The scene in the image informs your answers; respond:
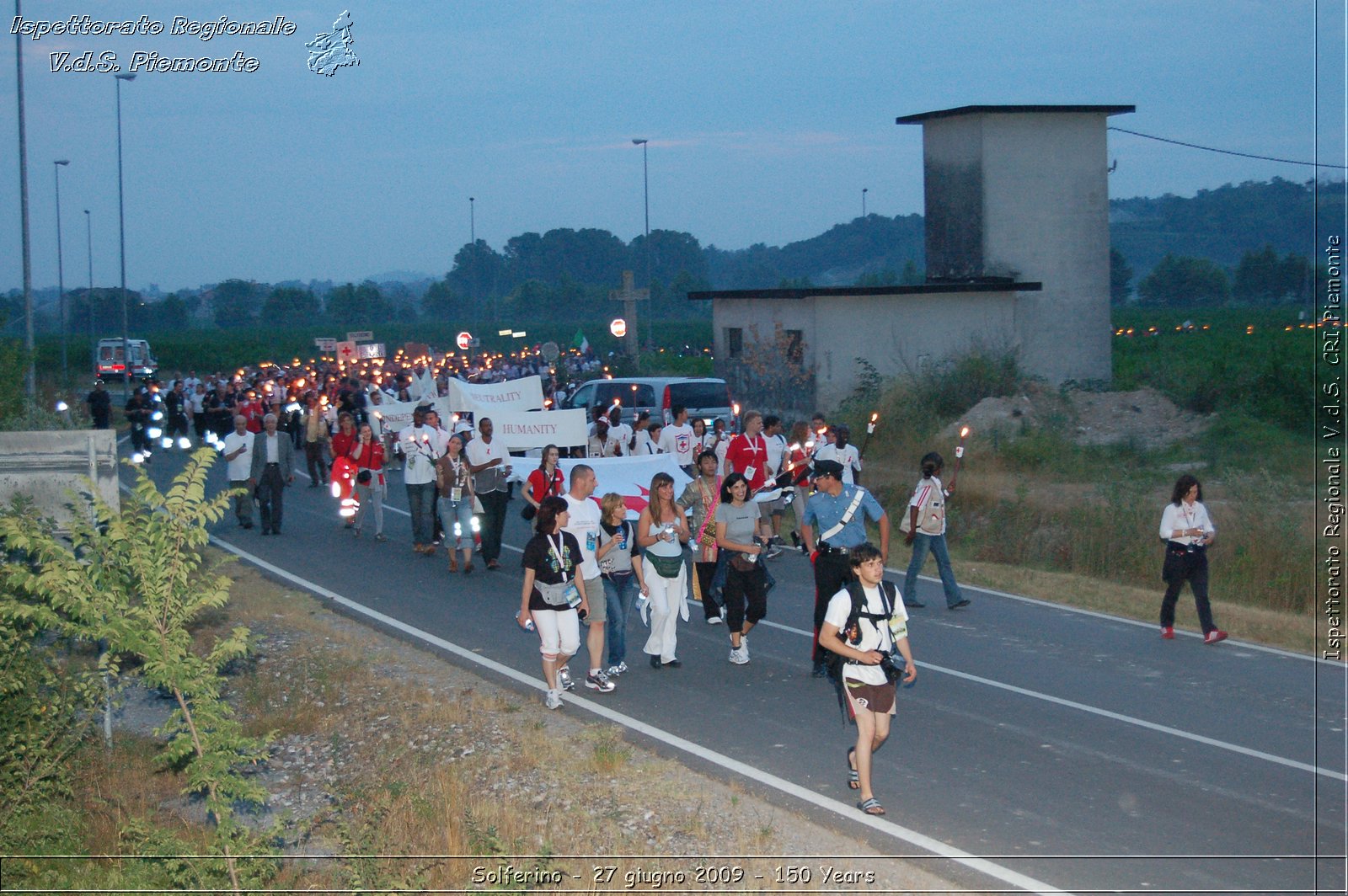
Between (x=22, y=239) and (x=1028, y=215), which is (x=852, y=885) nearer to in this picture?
(x=22, y=239)

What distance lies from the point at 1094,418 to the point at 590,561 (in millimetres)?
22345

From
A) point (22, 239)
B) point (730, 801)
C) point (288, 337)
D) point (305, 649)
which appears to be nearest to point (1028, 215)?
point (22, 239)

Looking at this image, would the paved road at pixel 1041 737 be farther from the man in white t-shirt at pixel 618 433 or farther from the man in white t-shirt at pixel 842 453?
the man in white t-shirt at pixel 618 433

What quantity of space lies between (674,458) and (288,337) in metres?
97.0

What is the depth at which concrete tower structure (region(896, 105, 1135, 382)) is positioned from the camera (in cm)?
3331

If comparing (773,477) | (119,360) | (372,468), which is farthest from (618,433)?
(119,360)

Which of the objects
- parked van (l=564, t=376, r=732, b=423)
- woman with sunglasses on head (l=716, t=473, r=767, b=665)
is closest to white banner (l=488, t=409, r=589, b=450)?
parked van (l=564, t=376, r=732, b=423)

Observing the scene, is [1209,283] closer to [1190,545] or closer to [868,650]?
[1190,545]

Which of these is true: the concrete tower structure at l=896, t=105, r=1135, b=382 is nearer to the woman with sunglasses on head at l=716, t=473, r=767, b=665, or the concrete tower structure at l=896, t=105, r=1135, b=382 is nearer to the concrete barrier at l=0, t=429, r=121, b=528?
the woman with sunglasses on head at l=716, t=473, r=767, b=665

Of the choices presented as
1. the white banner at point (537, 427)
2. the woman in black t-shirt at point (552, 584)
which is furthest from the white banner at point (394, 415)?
the woman in black t-shirt at point (552, 584)

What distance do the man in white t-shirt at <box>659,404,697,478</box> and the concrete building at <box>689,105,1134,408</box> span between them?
12.3m

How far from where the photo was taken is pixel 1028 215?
110 ft

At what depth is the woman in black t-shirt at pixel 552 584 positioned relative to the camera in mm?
9886

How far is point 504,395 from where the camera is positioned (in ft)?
71.1
